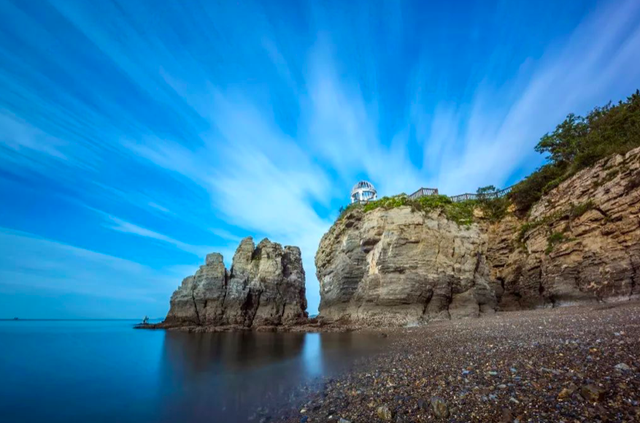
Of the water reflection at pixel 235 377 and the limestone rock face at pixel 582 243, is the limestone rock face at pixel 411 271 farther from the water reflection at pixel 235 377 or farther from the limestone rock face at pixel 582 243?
the water reflection at pixel 235 377

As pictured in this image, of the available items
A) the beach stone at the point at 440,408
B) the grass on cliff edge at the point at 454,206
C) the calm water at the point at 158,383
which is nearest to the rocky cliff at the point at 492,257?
the grass on cliff edge at the point at 454,206

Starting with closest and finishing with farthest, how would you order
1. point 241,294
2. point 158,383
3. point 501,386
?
point 501,386
point 158,383
point 241,294

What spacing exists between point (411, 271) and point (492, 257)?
Result: 9.09m

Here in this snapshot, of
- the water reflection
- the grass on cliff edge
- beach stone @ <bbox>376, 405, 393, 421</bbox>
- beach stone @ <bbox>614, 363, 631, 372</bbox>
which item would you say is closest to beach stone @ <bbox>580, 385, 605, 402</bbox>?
beach stone @ <bbox>614, 363, 631, 372</bbox>

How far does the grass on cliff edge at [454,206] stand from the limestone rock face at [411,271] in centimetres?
76

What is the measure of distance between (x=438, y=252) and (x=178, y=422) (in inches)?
1095

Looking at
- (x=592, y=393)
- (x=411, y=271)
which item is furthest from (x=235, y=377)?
(x=411, y=271)

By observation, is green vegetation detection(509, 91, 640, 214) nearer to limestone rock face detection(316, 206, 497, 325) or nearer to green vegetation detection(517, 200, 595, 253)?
green vegetation detection(517, 200, 595, 253)

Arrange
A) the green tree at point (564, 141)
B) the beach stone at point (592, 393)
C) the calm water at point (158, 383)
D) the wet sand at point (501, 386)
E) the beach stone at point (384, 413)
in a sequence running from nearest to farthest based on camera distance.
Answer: the beach stone at point (592, 393) → the wet sand at point (501, 386) → the beach stone at point (384, 413) → the calm water at point (158, 383) → the green tree at point (564, 141)

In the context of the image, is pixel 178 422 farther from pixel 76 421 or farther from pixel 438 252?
pixel 438 252

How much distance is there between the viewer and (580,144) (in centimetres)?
2736

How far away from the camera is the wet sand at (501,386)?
5016mm

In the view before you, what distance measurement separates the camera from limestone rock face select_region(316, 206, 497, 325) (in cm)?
2900

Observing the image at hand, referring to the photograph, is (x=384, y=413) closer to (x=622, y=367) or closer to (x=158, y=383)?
(x=622, y=367)
